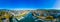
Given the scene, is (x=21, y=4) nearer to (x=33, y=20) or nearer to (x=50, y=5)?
(x=33, y=20)

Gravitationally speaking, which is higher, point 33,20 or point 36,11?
point 36,11

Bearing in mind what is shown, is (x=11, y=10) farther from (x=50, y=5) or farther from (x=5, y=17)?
(x=50, y=5)

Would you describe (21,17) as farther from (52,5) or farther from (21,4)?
(52,5)

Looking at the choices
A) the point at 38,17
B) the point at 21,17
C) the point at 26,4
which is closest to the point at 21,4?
the point at 26,4

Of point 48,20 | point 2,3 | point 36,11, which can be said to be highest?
point 2,3

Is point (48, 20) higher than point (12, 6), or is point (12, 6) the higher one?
point (12, 6)

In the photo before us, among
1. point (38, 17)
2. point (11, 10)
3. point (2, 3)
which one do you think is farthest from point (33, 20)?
point (2, 3)
